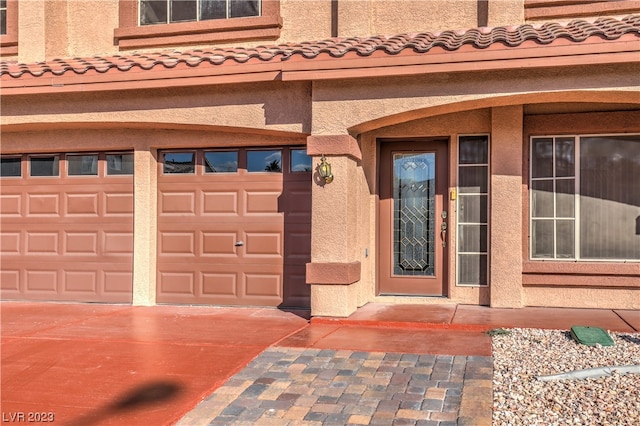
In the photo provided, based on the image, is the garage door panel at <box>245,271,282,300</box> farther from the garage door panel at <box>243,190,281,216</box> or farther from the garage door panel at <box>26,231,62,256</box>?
the garage door panel at <box>26,231,62,256</box>

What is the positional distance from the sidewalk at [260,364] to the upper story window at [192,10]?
4.83 meters

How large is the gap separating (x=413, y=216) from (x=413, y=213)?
0.05 metres

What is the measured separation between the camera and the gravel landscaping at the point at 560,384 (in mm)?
4707

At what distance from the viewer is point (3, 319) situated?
8859mm

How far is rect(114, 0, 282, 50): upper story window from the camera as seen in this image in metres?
10.2

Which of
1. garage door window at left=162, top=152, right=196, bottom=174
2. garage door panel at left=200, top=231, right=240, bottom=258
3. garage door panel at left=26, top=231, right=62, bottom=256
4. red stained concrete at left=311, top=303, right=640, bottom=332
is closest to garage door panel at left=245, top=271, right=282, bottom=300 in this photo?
garage door panel at left=200, top=231, right=240, bottom=258

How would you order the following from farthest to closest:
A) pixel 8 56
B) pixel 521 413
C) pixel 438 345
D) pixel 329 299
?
pixel 8 56 → pixel 329 299 → pixel 438 345 → pixel 521 413

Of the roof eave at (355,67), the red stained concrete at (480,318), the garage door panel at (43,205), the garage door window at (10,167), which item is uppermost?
the roof eave at (355,67)

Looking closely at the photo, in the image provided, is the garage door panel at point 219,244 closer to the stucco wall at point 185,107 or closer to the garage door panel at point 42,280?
the stucco wall at point 185,107

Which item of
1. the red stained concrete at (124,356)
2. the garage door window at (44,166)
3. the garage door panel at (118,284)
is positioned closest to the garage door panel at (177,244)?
the garage door panel at (118,284)

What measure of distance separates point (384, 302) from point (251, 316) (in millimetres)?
2034

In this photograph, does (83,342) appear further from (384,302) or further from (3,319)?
(384,302)

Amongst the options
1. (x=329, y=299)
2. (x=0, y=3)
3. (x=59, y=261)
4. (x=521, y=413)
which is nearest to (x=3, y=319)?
(x=59, y=261)

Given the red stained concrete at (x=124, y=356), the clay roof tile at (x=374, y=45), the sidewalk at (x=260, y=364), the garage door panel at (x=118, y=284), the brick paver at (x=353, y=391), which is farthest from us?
the garage door panel at (x=118, y=284)
